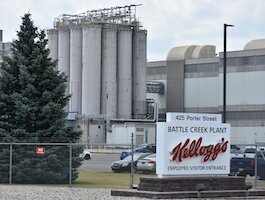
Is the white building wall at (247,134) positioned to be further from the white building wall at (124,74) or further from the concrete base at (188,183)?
the concrete base at (188,183)

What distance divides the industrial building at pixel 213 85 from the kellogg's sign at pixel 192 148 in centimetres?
6486

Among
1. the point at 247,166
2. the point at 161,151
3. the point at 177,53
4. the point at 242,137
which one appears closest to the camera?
the point at 161,151

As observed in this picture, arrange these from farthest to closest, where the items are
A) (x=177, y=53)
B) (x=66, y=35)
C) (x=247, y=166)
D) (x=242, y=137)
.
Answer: (x=177, y=53)
(x=66, y=35)
(x=242, y=137)
(x=247, y=166)

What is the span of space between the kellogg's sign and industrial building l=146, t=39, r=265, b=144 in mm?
64864

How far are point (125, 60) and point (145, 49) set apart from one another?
389cm

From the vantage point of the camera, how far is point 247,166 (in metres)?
32.2

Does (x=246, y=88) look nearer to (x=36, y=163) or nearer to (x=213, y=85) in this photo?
(x=213, y=85)

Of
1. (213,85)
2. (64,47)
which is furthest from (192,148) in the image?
(213,85)

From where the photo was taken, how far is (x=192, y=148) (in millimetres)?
21453

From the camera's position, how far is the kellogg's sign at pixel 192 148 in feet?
68.4

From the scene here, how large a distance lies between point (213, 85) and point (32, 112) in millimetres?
72722

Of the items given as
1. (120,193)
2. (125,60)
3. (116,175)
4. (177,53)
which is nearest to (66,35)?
(125,60)

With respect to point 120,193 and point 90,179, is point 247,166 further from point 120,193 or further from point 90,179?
point 120,193

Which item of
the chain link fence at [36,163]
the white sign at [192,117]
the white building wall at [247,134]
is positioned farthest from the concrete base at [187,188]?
the white building wall at [247,134]
